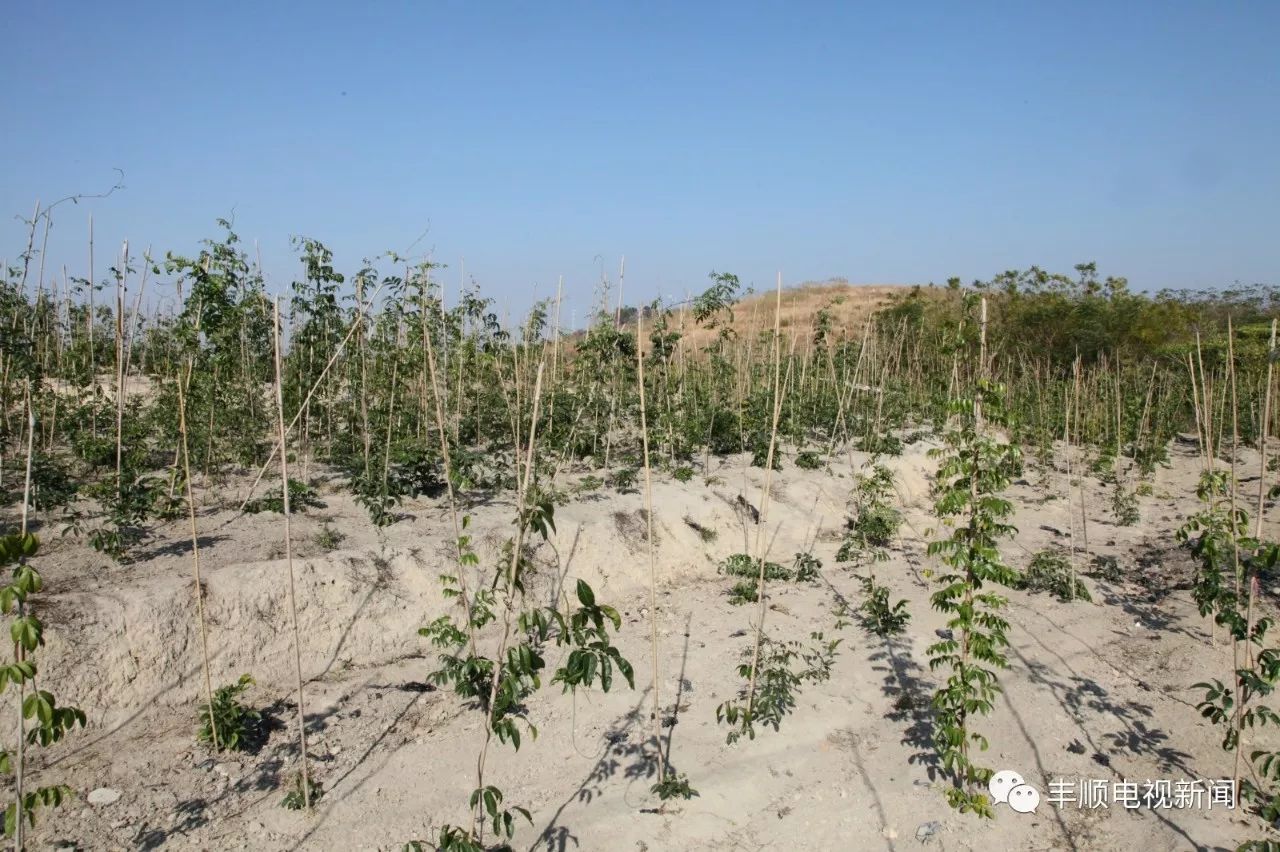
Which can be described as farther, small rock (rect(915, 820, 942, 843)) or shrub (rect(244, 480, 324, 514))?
shrub (rect(244, 480, 324, 514))

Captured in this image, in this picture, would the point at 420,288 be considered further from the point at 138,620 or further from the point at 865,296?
the point at 865,296

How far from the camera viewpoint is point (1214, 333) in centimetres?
1781

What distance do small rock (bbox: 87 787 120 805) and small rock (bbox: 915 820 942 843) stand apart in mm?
3656

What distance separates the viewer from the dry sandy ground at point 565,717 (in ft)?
11.4

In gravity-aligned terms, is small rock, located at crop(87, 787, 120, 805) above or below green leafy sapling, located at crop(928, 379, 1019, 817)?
below

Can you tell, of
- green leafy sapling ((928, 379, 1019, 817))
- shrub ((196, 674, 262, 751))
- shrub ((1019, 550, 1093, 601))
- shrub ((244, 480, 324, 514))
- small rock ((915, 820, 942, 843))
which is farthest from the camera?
shrub ((1019, 550, 1093, 601))

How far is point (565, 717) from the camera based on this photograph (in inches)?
174

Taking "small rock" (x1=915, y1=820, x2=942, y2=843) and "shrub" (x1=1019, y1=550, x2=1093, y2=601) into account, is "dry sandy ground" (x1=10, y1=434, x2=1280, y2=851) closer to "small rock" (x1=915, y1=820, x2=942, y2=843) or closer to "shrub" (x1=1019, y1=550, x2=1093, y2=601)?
"small rock" (x1=915, y1=820, x2=942, y2=843)

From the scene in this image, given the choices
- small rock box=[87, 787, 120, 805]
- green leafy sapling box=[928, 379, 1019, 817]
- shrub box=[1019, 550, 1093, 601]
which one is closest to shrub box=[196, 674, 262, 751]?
small rock box=[87, 787, 120, 805]

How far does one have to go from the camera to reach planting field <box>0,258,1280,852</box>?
11.2ft

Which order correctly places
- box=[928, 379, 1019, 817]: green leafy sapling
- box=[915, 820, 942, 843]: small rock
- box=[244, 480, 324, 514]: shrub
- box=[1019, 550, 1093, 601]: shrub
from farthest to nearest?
box=[1019, 550, 1093, 601]: shrub
box=[244, 480, 324, 514]: shrub
box=[915, 820, 942, 843]: small rock
box=[928, 379, 1019, 817]: green leafy sapling

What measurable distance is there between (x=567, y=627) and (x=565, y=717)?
85.4 inches

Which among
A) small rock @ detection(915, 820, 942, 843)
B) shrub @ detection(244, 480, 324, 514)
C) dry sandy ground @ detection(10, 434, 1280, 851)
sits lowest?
small rock @ detection(915, 820, 942, 843)

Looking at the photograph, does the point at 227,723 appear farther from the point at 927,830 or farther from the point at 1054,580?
the point at 1054,580
